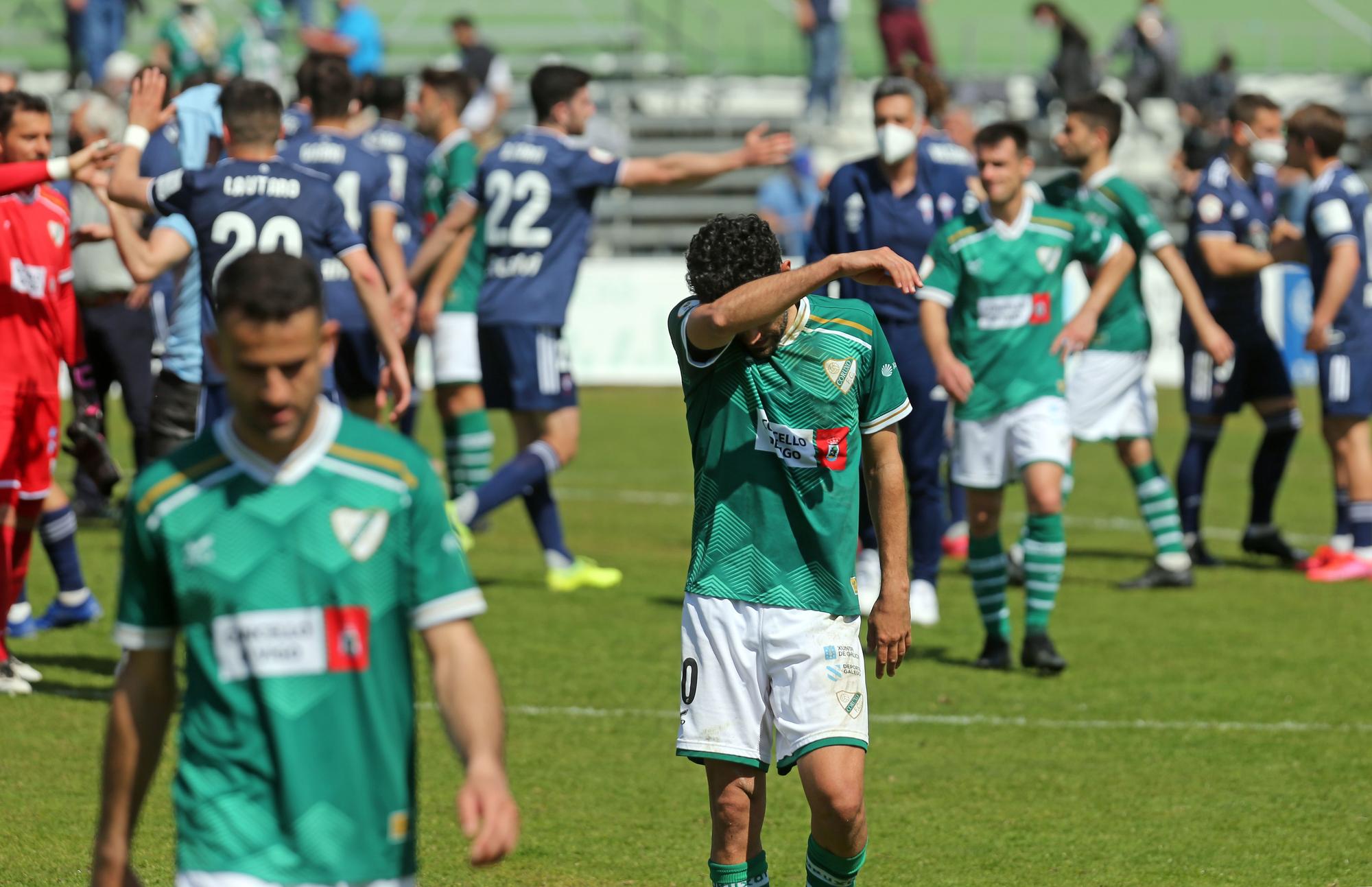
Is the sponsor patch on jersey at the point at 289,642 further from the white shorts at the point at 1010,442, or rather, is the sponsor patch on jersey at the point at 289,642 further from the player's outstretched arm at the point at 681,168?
the white shorts at the point at 1010,442

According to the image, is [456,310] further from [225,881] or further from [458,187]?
[225,881]

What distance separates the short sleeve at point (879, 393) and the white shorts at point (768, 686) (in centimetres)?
53

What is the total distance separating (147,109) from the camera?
6.85 meters

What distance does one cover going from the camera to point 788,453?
15.2ft

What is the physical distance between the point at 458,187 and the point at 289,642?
9.18 m

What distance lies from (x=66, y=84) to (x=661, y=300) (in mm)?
10497

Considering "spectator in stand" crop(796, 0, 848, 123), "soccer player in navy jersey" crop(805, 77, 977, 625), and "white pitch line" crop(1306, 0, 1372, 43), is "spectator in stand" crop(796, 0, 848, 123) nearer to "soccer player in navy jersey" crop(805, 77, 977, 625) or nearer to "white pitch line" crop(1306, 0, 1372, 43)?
"white pitch line" crop(1306, 0, 1372, 43)

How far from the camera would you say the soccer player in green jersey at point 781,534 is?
4.46m

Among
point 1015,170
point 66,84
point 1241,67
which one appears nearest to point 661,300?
point 66,84

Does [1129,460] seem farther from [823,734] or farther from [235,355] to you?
[235,355]

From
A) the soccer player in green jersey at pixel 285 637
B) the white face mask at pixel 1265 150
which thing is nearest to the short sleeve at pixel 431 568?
the soccer player in green jersey at pixel 285 637

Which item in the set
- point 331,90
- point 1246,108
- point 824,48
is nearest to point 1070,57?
point 824,48

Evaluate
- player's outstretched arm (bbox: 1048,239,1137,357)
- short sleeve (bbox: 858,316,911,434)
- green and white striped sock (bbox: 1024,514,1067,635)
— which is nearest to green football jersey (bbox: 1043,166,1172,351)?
player's outstretched arm (bbox: 1048,239,1137,357)

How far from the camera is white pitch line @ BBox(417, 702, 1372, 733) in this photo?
7.20m
